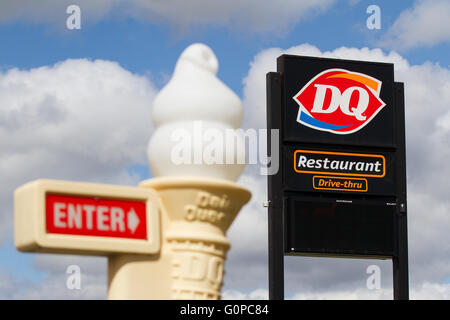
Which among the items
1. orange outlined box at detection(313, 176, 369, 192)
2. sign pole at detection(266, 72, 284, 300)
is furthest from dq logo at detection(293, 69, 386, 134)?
orange outlined box at detection(313, 176, 369, 192)

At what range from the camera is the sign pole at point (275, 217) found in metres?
16.0

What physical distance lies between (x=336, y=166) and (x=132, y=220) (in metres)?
9.25

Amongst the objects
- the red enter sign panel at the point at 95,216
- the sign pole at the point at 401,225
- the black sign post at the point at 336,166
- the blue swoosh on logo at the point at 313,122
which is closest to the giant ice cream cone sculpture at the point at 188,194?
the red enter sign panel at the point at 95,216

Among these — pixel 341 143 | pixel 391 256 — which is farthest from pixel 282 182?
pixel 391 256

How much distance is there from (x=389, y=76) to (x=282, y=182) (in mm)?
3032

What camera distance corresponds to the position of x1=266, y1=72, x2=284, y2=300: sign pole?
Answer: 52.6 feet

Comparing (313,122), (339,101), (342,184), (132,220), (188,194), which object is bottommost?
(132,220)

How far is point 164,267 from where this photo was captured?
815 cm

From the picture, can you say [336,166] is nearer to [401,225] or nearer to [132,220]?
[401,225]

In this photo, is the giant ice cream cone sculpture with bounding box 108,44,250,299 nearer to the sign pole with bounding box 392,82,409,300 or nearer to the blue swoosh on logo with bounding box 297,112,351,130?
the blue swoosh on logo with bounding box 297,112,351,130

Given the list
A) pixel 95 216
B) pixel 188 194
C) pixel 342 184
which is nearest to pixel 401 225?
pixel 342 184

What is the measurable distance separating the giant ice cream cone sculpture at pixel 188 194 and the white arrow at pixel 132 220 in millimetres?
252

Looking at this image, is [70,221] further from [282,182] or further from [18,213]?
[282,182]

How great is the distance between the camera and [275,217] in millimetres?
16266
